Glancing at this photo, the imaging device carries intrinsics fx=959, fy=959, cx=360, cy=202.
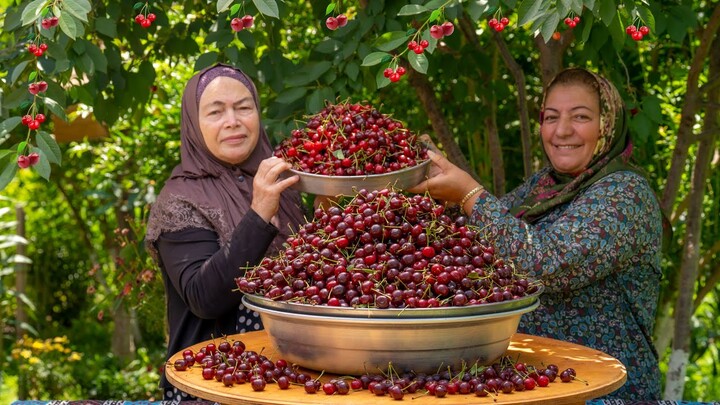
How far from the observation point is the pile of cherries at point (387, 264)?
2.06m

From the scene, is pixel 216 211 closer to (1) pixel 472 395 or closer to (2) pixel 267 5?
(2) pixel 267 5

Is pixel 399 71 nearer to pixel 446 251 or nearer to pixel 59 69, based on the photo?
pixel 446 251

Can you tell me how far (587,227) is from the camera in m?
2.74

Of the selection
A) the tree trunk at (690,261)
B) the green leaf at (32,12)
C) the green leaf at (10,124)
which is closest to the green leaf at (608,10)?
the green leaf at (32,12)

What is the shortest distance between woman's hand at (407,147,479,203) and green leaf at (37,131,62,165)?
1032mm

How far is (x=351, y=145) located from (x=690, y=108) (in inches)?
81.6

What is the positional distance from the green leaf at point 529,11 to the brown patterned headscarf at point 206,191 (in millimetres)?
956

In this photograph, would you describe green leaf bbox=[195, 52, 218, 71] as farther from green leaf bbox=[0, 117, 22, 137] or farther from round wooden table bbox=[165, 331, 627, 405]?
round wooden table bbox=[165, 331, 627, 405]

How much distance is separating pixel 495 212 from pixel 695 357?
369 cm

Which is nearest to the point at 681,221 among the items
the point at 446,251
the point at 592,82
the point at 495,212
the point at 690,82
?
the point at 690,82

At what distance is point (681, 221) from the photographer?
5.11 metres

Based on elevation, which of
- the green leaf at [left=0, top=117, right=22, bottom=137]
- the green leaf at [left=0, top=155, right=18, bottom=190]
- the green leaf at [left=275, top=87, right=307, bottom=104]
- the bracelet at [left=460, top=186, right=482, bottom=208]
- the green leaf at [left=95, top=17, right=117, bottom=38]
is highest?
the green leaf at [left=95, top=17, right=117, bottom=38]

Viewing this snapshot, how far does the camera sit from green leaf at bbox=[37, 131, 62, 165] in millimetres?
2656

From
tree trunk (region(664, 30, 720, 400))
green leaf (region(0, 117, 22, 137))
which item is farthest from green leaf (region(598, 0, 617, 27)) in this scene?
tree trunk (region(664, 30, 720, 400))
